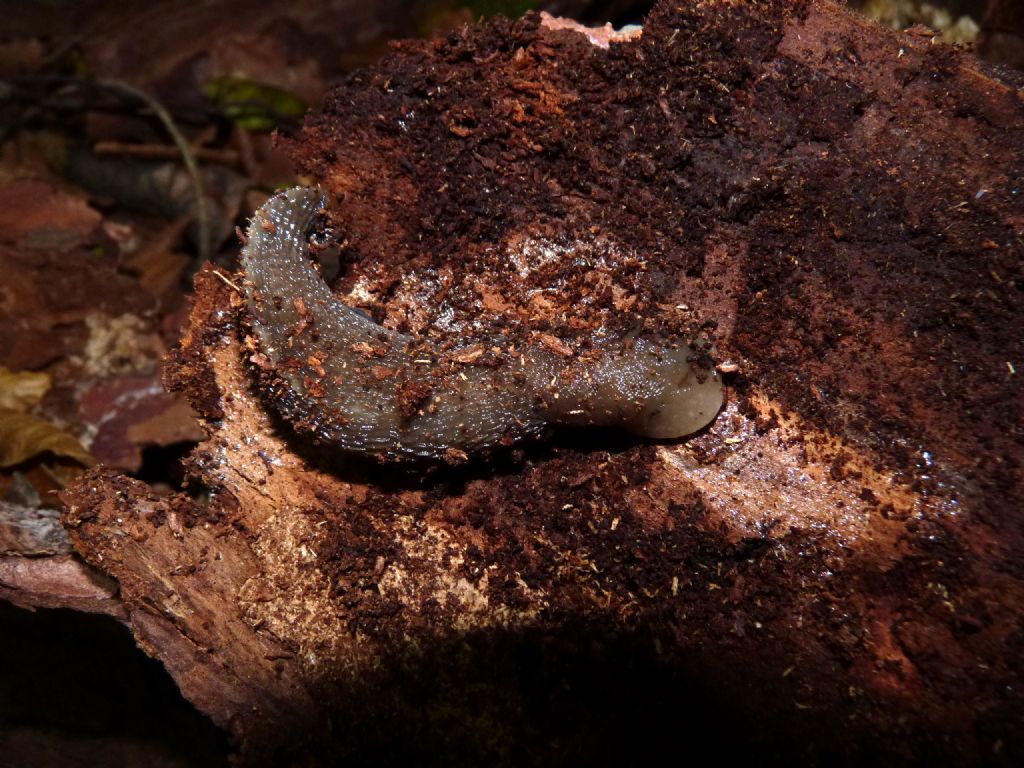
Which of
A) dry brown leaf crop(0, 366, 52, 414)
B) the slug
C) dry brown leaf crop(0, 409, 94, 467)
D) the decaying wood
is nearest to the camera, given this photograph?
the decaying wood

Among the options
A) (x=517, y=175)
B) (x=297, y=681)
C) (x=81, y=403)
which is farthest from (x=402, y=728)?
(x=81, y=403)

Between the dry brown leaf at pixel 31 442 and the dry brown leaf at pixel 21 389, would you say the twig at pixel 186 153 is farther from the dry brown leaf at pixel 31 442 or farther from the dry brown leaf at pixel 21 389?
the dry brown leaf at pixel 31 442

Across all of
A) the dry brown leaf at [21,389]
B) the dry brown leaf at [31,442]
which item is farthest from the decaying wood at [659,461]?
the dry brown leaf at [21,389]

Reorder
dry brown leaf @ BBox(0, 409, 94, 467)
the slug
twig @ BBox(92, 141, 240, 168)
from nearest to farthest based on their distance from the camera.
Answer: the slug, dry brown leaf @ BBox(0, 409, 94, 467), twig @ BBox(92, 141, 240, 168)

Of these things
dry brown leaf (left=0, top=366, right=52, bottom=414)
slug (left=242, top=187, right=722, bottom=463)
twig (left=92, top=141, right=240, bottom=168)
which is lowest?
dry brown leaf (left=0, top=366, right=52, bottom=414)

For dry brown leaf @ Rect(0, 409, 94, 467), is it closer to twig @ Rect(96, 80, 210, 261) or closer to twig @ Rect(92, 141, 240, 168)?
twig @ Rect(96, 80, 210, 261)

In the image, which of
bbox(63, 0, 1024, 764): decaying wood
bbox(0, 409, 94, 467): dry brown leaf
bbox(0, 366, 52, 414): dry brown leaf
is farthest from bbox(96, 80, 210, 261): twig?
bbox(63, 0, 1024, 764): decaying wood

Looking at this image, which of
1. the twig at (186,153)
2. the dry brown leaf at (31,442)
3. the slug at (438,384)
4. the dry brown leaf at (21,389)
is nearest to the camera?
the slug at (438,384)
